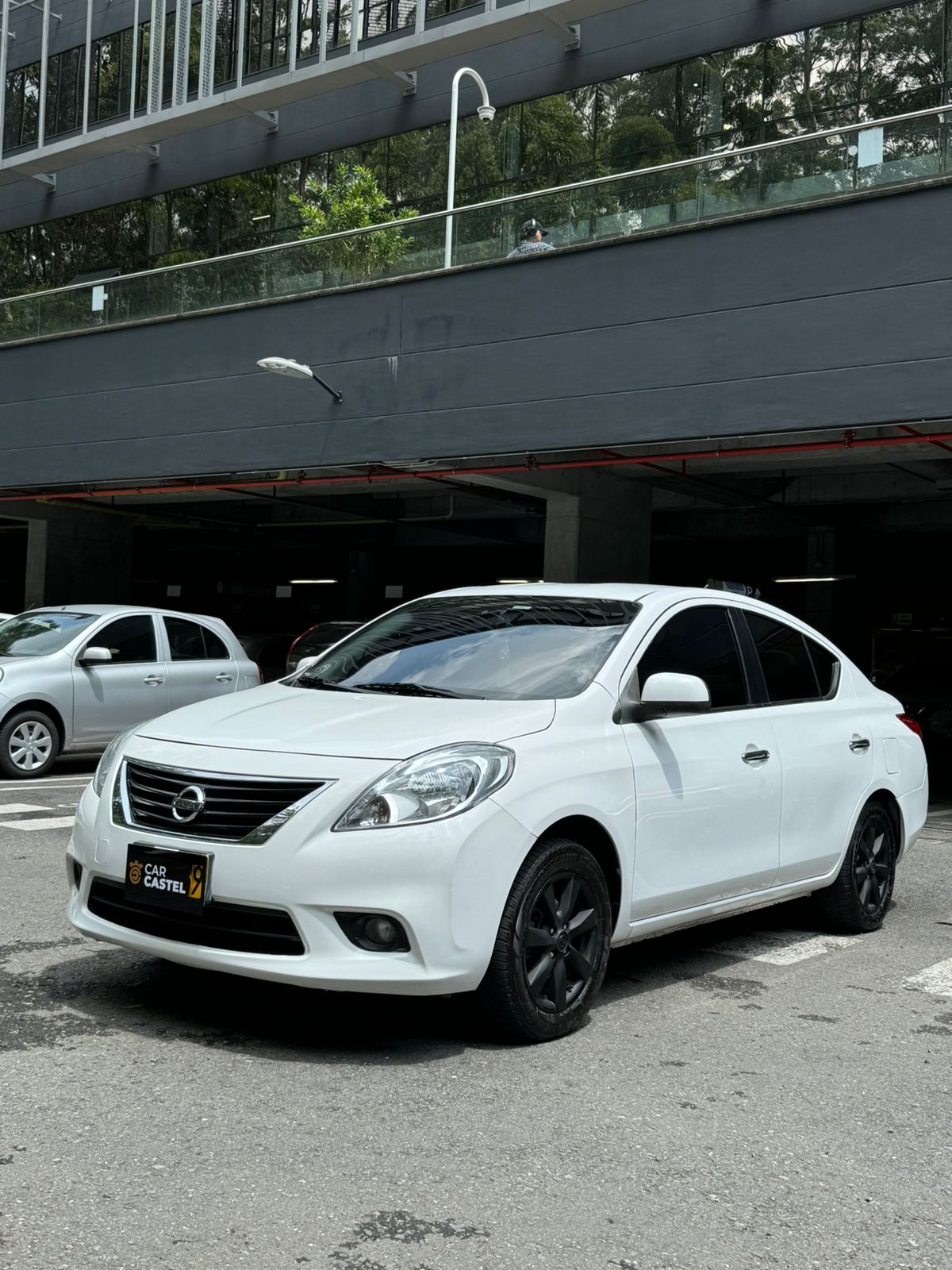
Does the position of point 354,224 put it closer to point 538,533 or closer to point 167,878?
point 538,533

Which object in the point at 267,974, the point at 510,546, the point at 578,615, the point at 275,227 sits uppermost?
the point at 275,227

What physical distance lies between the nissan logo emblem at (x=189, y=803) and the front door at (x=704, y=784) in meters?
1.66

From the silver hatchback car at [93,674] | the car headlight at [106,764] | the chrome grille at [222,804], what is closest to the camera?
the chrome grille at [222,804]

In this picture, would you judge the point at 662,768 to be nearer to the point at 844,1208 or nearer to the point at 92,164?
the point at 844,1208

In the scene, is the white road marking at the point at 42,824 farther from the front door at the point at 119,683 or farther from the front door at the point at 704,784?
Result: the front door at the point at 704,784

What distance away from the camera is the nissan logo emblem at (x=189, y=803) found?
15.2 ft

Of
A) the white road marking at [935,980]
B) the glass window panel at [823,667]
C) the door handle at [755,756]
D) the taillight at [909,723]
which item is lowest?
the white road marking at [935,980]

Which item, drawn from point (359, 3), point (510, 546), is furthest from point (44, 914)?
point (510, 546)

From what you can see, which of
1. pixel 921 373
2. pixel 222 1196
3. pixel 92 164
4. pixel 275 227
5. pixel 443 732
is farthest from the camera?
pixel 92 164

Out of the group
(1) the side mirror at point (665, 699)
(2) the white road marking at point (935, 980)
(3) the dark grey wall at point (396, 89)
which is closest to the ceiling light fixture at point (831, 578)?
(3) the dark grey wall at point (396, 89)

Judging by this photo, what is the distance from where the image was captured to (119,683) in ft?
43.3

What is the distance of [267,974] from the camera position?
4410mm

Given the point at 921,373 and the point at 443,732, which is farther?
the point at 921,373

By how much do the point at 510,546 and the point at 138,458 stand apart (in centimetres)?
1470
